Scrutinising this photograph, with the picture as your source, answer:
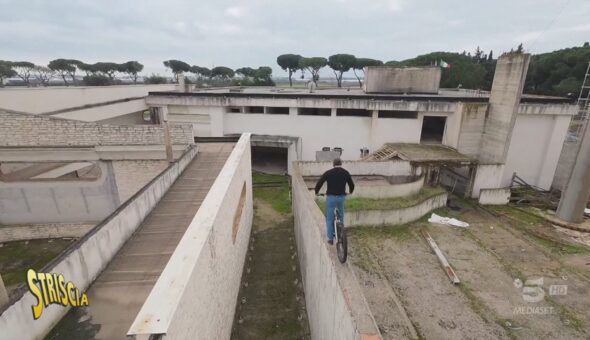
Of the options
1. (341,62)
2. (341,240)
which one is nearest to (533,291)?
(341,240)

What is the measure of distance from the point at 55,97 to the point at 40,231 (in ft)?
27.1

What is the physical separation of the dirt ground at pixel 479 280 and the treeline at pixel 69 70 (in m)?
41.0

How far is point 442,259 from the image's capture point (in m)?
10.7

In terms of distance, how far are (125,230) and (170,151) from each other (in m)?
5.36

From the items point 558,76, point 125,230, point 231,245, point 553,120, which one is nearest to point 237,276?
point 231,245

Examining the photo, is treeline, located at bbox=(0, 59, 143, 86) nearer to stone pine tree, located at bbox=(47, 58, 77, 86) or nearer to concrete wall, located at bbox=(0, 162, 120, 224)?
stone pine tree, located at bbox=(47, 58, 77, 86)

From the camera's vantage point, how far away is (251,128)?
19.6m

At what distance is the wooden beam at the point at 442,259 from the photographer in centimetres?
975

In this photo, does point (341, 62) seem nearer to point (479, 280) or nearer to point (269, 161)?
point (269, 161)

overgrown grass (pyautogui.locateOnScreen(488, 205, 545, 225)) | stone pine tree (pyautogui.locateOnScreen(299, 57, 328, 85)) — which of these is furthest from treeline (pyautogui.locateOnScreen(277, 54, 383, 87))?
overgrown grass (pyautogui.locateOnScreen(488, 205, 545, 225))

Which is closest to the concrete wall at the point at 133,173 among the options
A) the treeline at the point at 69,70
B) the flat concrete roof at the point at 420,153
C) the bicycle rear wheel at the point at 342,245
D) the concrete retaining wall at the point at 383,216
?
the concrete retaining wall at the point at 383,216

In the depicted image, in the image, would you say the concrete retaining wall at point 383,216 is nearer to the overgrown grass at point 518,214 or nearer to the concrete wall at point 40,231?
the overgrown grass at point 518,214

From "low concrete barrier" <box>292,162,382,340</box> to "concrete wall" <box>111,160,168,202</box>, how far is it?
7.07 m

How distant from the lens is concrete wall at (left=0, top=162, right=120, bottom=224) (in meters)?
11.4
